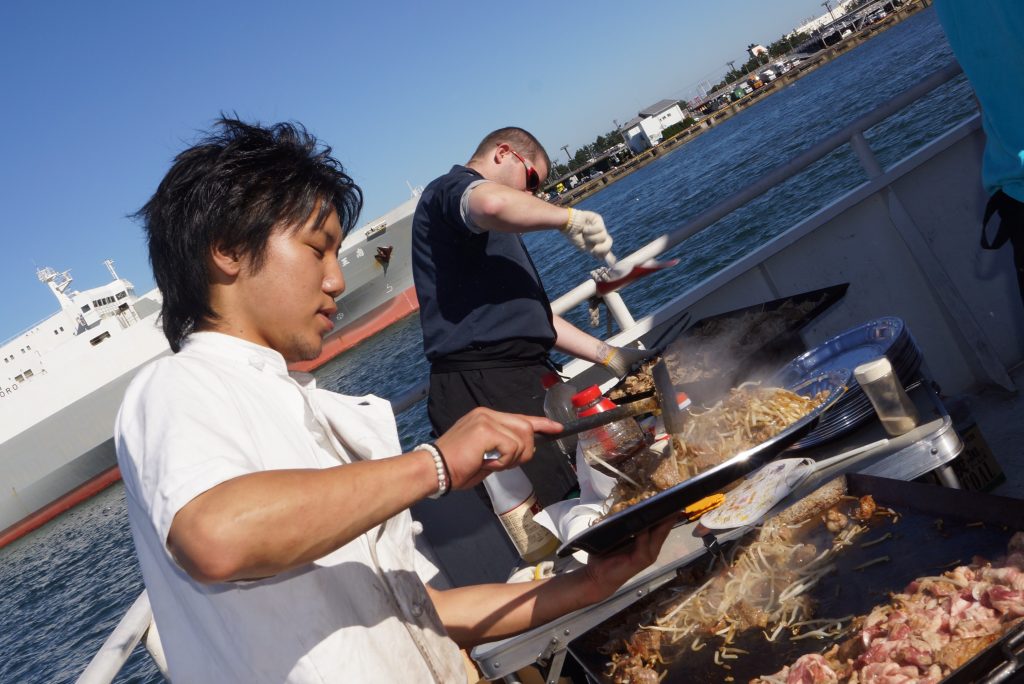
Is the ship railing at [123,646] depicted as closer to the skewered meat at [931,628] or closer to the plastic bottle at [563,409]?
the plastic bottle at [563,409]

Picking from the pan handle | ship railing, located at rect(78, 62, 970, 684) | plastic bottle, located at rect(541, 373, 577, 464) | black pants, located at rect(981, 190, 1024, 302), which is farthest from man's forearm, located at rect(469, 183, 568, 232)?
black pants, located at rect(981, 190, 1024, 302)

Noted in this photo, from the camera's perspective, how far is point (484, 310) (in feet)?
10.2

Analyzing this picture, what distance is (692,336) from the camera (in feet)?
10.1

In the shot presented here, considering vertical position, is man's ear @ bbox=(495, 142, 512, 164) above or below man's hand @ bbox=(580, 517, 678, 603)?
above

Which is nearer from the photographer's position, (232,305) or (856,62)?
(232,305)

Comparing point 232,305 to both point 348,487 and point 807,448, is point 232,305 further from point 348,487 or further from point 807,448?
point 807,448

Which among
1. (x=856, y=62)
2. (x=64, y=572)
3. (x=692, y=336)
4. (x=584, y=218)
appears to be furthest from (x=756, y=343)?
(x=856, y=62)

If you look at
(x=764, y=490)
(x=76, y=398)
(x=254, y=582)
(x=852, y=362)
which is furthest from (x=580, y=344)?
(x=76, y=398)

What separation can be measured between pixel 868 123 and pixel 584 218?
2.34 meters

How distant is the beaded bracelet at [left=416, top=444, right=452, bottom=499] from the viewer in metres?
1.33

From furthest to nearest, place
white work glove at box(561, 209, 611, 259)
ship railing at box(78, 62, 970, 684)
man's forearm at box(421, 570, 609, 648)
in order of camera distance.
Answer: ship railing at box(78, 62, 970, 684), white work glove at box(561, 209, 611, 259), man's forearm at box(421, 570, 609, 648)

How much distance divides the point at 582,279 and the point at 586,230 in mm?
26486

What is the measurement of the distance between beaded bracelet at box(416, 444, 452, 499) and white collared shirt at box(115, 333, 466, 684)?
23 cm

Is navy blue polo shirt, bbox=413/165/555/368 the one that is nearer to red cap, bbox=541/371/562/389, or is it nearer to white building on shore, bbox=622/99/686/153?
red cap, bbox=541/371/562/389
